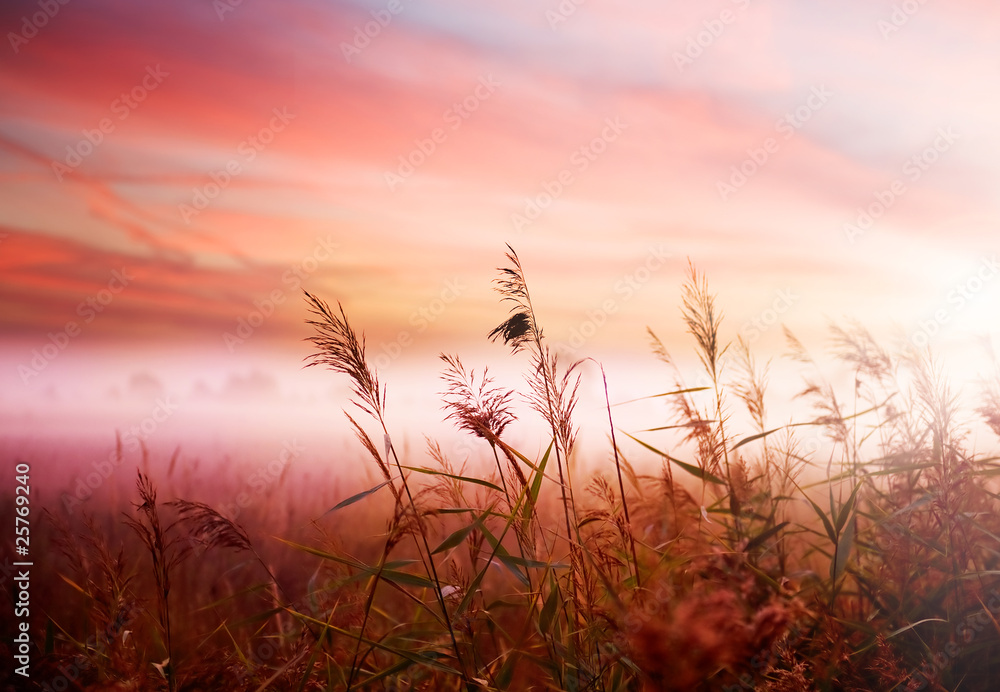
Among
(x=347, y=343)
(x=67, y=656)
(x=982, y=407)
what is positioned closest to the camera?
(x=347, y=343)

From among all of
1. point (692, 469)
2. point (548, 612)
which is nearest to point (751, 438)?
point (692, 469)

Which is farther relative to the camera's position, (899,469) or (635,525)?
(899,469)

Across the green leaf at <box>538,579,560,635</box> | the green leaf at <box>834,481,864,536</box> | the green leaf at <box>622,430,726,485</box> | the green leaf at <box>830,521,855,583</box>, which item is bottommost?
the green leaf at <box>538,579,560,635</box>

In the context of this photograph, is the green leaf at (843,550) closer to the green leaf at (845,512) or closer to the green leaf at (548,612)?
the green leaf at (845,512)

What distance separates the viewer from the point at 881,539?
2.53m

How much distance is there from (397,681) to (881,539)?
70.7 inches

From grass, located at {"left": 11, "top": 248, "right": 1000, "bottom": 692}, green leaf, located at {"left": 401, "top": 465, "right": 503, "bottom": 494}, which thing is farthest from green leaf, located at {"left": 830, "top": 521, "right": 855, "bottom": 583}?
green leaf, located at {"left": 401, "top": 465, "right": 503, "bottom": 494}

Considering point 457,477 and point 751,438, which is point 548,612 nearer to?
point 457,477

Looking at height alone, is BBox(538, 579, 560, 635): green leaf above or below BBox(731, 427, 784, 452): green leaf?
below

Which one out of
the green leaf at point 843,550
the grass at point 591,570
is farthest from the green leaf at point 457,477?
the green leaf at point 843,550

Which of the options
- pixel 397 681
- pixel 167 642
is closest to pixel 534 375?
pixel 397 681

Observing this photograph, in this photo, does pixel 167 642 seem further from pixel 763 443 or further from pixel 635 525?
pixel 763 443

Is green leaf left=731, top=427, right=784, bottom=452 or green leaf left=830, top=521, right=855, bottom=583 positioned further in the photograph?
green leaf left=731, top=427, right=784, bottom=452

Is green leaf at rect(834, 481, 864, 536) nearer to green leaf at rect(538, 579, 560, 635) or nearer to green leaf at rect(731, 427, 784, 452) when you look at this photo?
green leaf at rect(731, 427, 784, 452)
